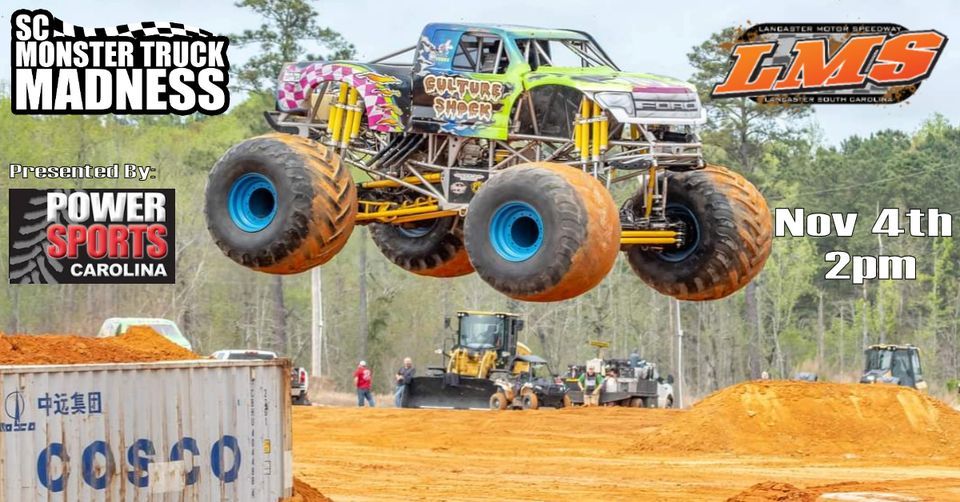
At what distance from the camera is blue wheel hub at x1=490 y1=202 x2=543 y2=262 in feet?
57.7

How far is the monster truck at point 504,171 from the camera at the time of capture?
1750cm

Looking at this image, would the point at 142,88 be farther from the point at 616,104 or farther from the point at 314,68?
the point at 616,104

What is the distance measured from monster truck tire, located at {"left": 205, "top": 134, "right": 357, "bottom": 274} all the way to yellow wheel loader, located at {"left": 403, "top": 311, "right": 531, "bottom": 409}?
2301cm

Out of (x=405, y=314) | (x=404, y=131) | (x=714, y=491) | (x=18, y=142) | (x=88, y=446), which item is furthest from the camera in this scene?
(x=405, y=314)

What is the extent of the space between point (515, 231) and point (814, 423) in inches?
651

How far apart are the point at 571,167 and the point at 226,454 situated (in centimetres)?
505

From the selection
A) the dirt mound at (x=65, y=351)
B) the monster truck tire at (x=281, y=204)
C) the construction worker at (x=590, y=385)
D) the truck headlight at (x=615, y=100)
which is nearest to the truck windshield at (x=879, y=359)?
the construction worker at (x=590, y=385)

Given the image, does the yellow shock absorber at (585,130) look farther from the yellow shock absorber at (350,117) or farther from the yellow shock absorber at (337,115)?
the yellow shock absorber at (337,115)

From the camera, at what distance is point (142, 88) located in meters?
31.2

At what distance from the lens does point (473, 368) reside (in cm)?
4347

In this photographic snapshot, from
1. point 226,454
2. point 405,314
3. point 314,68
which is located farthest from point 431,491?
point 405,314

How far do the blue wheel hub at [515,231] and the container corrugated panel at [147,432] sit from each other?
3.33m

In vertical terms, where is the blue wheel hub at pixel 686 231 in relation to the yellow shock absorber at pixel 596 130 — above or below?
below

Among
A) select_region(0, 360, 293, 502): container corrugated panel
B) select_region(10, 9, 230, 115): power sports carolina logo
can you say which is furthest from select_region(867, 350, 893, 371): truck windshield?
select_region(0, 360, 293, 502): container corrugated panel
